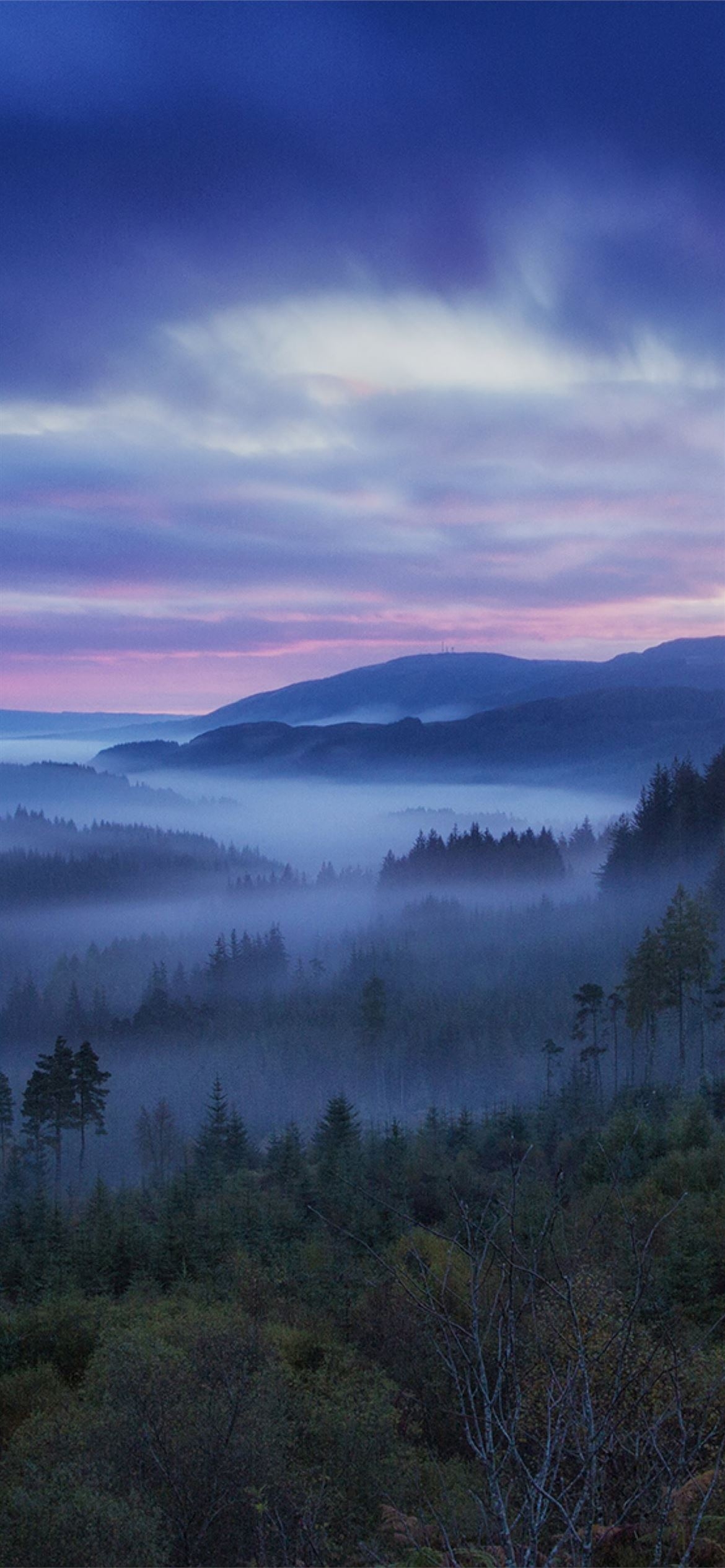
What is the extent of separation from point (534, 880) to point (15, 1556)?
141248 millimetres

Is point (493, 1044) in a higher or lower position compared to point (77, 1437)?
lower

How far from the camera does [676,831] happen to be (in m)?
105

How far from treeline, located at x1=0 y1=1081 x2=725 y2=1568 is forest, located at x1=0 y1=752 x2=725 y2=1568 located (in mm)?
76

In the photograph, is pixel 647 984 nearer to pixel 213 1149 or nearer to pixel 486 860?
pixel 213 1149

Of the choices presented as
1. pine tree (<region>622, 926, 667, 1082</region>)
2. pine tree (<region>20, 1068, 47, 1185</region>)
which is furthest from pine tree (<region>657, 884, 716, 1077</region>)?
pine tree (<region>20, 1068, 47, 1185</region>)

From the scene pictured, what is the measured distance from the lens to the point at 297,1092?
108375 millimetres

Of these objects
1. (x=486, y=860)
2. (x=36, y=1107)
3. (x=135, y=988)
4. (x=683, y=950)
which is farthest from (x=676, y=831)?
(x=135, y=988)

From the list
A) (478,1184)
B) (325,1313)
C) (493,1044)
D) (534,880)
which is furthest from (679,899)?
(534,880)

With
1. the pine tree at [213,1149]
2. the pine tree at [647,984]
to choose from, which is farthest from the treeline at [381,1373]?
the pine tree at [647,984]

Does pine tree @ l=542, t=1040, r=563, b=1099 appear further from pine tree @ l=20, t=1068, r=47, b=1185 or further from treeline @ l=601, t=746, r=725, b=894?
pine tree @ l=20, t=1068, r=47, b=1185

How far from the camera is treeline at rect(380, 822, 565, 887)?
500ft

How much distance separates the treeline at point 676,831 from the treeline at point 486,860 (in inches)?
1497

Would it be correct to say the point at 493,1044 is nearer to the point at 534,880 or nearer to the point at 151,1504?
the point at 534,880

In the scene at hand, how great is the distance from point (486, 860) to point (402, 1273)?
501 ft
